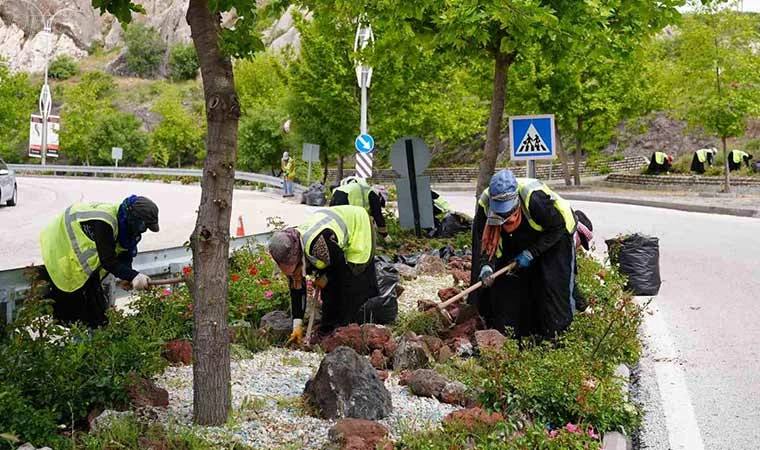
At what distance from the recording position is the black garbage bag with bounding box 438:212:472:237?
43.3ft

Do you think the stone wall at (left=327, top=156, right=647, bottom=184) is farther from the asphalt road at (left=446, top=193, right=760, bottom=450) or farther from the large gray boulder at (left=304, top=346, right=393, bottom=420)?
the large gray boulder at (left=304, top=346, right=393, bottom=420)

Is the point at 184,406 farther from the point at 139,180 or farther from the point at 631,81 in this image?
the point at 139,180

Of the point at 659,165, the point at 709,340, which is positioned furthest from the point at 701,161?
the point at 709,340

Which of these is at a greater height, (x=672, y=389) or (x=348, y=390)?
(x=348, y=390)

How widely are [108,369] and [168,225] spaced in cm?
1419

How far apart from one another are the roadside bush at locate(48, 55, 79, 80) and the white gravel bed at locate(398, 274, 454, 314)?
99.9m

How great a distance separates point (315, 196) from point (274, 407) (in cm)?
2102

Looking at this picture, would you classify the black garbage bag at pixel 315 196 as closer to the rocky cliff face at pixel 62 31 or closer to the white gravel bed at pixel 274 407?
the white gravel bed at pixel 274 407

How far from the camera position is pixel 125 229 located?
20.8ft

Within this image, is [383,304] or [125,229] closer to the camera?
[125,229]

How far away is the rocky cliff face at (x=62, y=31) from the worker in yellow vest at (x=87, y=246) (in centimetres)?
10296

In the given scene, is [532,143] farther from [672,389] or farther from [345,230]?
[672,389]

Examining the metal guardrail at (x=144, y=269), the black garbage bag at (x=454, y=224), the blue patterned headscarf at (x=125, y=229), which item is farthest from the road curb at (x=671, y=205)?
the blue patterned headscarf at (x=125, y=229)

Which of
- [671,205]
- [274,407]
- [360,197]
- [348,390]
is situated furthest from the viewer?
[671,205]
